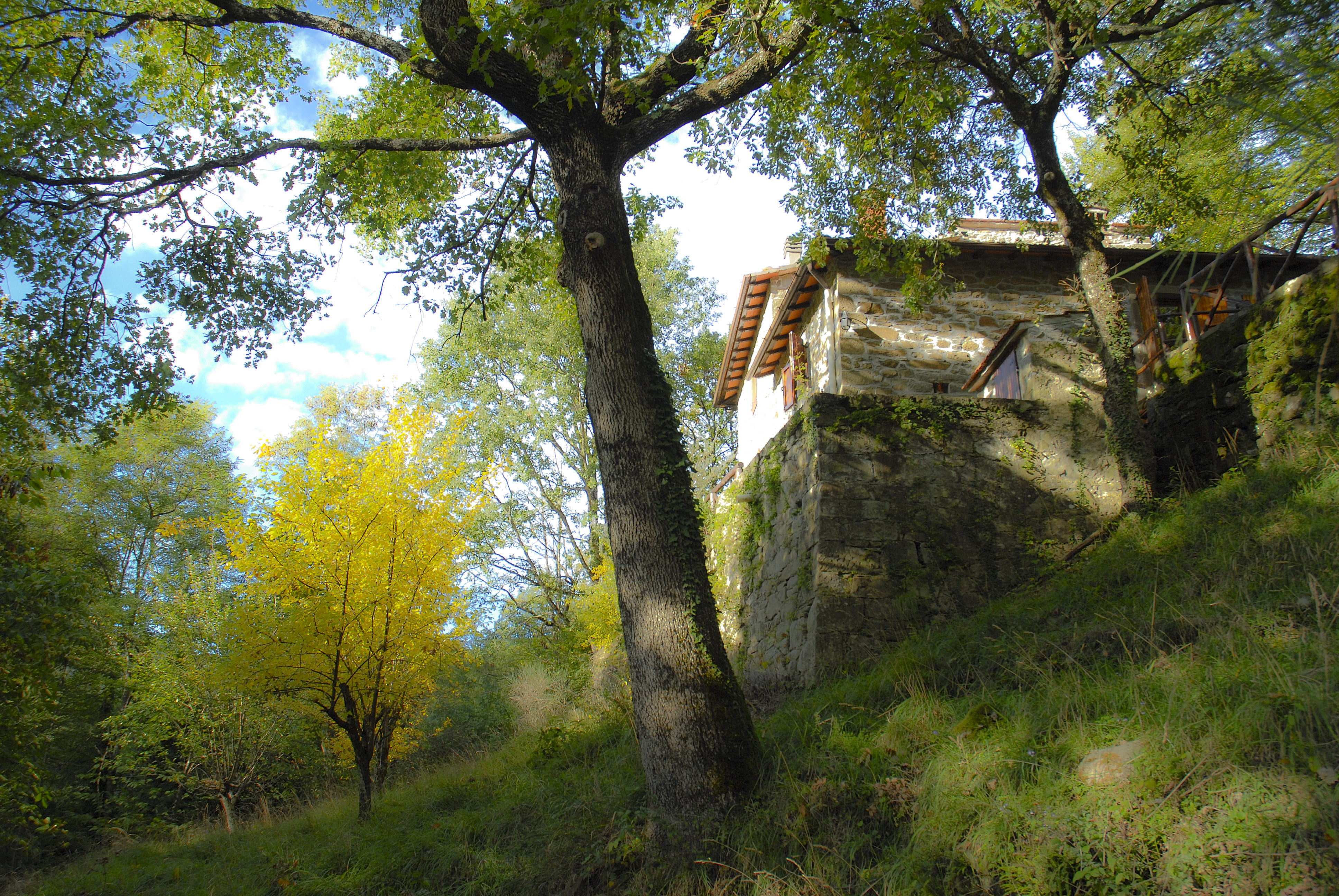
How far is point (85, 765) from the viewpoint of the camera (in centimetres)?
1511

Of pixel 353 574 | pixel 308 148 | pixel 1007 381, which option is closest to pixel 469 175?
pixel 308 148

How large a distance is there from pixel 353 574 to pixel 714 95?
605cm

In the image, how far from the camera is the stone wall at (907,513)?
6.72 m

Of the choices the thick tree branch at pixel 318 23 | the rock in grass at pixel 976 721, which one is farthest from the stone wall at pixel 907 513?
the thick tree branch at pixel 318 23

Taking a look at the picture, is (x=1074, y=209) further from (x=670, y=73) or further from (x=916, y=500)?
(x=670, y=73)

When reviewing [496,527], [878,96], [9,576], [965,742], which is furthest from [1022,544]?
[496,527]

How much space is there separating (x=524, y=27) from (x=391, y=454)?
18.6 feet

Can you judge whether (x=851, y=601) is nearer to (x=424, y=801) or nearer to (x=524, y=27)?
(x=424, y=801)

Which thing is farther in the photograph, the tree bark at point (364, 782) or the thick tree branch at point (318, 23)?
the tree bark at point (364, 782)

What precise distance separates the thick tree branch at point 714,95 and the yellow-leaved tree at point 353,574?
5.00m

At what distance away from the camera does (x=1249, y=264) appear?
557 centimetres

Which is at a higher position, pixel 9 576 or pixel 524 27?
pixel 524 27

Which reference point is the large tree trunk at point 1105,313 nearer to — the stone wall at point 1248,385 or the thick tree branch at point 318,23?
the stone wall at point 1248,385

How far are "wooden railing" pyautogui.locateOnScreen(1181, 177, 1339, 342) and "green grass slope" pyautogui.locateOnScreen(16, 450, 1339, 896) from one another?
1503 mm
